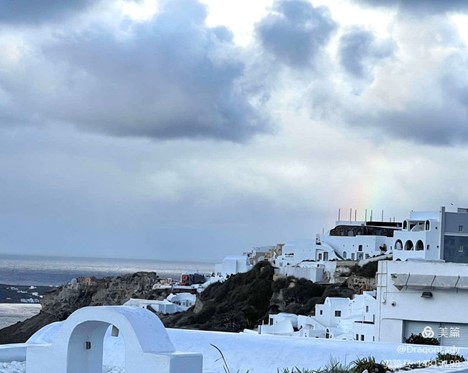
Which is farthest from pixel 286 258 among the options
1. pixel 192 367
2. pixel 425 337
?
pixel 192 367

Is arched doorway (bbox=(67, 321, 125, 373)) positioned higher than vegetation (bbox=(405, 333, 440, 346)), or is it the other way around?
arched doorway (bbox=(67, 321, 125, 373))

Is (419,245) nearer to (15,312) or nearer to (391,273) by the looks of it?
(391,273)

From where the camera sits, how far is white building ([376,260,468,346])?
18.8m

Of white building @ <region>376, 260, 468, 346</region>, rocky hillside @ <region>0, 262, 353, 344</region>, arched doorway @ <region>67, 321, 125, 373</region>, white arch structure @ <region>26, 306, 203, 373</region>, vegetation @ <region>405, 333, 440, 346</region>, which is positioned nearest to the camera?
white arch structure @ <region>26, 306, 203, 373</region>

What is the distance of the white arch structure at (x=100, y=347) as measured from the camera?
20.1 ft

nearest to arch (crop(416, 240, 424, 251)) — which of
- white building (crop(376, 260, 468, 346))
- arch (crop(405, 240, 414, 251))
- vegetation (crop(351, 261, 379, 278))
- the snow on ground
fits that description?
arch (crop(405, 240, 414, 251))

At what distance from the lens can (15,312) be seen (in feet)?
331

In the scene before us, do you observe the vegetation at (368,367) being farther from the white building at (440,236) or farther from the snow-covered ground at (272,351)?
the white building at (440,236)

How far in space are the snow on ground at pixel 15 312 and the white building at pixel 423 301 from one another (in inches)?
2642

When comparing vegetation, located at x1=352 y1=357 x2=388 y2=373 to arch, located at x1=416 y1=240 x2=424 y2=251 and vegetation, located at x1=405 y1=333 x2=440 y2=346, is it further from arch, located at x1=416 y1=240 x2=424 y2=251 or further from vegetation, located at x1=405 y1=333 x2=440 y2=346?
arch, located at x1=416 y1=240 x2=424 y2=251

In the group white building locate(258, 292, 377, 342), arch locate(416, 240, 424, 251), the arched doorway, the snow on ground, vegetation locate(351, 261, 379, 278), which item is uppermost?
arch locate(416, 240, 424, 251)

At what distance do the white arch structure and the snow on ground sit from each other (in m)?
78.1

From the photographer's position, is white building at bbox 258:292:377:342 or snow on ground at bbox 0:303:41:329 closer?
white building at bbox 258:292:377:342

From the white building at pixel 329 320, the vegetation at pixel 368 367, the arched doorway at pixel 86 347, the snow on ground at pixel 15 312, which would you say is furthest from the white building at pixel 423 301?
the snow on ground at pixel 15 312
